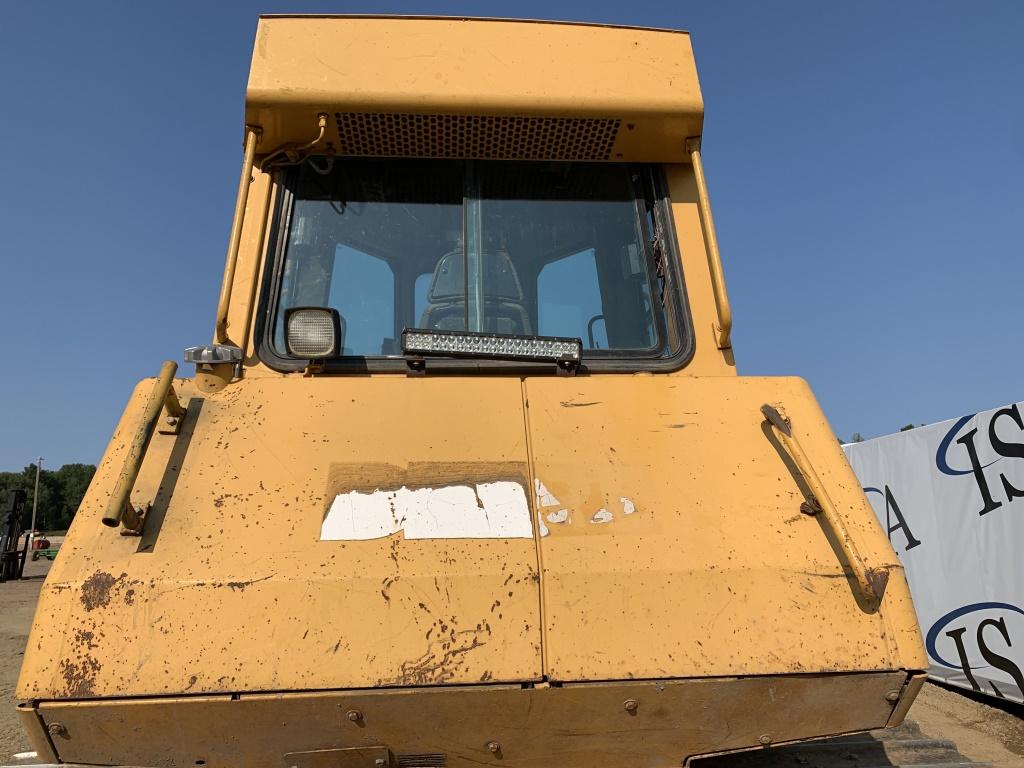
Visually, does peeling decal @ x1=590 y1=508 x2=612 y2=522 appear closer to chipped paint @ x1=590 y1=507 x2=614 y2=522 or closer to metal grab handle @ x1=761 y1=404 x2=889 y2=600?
chipped paint @ x1=590 y1=507 x2=614 y2=522

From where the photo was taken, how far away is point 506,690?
155 cm

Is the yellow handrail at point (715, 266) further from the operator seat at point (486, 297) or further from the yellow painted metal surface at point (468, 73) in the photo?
the operator seat at point (486, 297)

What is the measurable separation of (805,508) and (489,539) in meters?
0.82

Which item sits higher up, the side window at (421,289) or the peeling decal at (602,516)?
the side window at (421,289)

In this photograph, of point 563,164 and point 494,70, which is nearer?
point 494,70

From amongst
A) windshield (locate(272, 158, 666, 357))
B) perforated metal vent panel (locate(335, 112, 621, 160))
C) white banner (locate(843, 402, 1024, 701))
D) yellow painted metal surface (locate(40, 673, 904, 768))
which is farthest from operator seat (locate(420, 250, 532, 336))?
white banner (locate(843, 402, 1024, 701))

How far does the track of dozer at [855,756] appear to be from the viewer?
180cm

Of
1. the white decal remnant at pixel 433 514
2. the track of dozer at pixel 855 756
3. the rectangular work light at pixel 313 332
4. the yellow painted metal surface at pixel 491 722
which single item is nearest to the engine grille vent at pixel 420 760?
the yellow painted metal surface at pixel 491 722

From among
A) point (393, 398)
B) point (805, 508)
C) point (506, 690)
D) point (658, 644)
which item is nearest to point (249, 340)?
point (393, 398)

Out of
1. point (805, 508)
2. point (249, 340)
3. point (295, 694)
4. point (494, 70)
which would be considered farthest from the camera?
point (494, 70)

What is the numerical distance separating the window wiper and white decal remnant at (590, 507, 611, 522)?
0.59 m

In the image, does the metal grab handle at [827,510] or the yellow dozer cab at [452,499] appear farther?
the metal grab handle at [827,510]

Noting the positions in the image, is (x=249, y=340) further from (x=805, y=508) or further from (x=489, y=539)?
(x=805, y=508)

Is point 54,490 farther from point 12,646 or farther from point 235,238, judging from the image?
point 235,238
